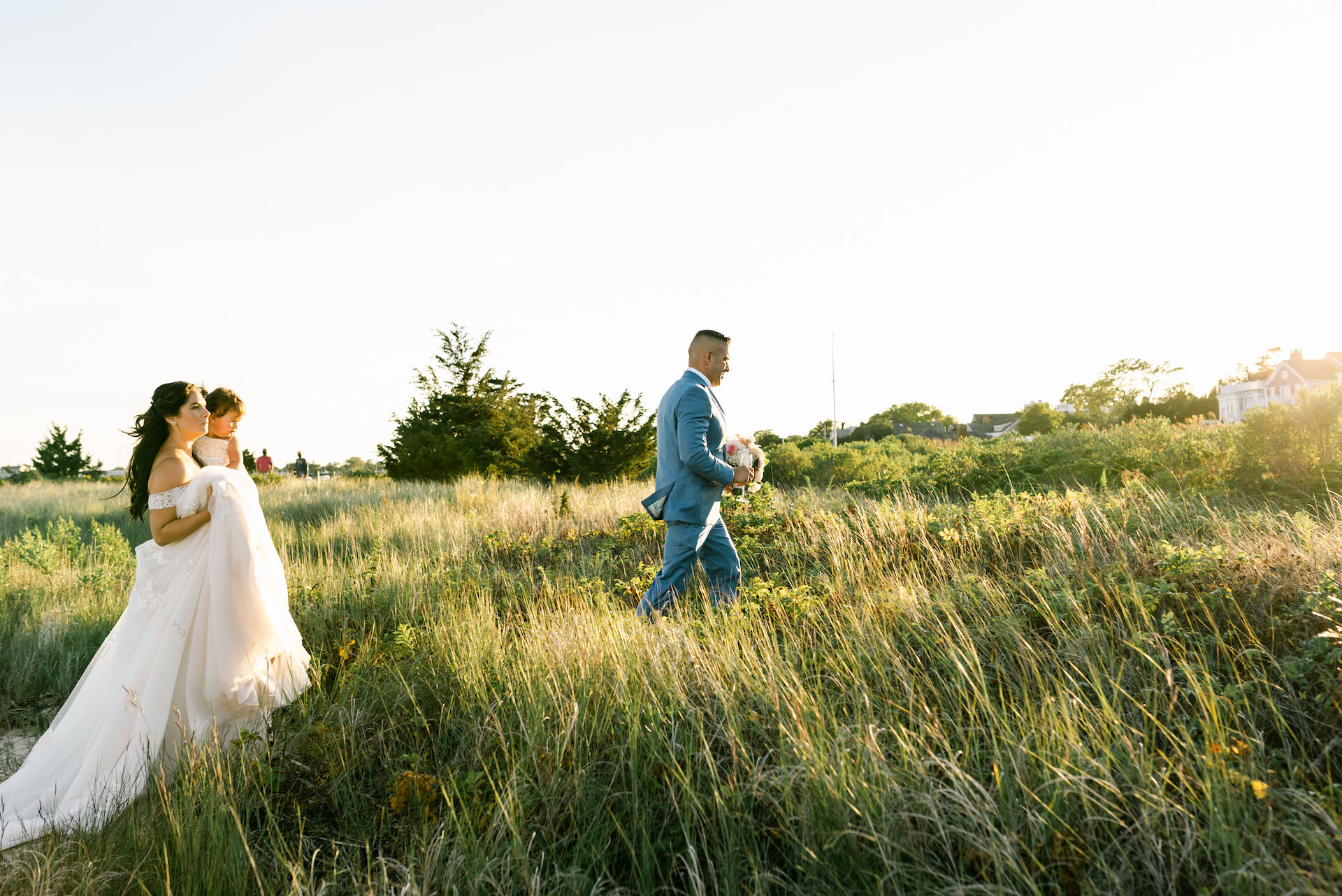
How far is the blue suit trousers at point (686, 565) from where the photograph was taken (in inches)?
192

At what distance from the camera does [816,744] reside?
262cm

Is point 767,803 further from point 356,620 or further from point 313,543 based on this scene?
point 313,543

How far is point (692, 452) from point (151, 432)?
10.5 feet

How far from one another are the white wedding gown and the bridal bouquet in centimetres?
302

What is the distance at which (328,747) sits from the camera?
3.41 meters

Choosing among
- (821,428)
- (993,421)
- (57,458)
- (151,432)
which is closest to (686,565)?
(151,432)

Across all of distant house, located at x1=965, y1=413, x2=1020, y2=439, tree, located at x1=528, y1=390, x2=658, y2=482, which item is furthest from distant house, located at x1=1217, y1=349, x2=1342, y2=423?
tree, located at x1=528, y1=390, x2=658, y2=482

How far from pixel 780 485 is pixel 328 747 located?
15.0m

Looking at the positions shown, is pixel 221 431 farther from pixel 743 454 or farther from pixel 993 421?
pixel 993 421

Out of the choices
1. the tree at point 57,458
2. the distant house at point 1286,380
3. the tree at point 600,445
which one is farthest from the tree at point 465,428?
the distant house at point 1286,380

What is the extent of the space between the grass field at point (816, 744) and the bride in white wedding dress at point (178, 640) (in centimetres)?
30

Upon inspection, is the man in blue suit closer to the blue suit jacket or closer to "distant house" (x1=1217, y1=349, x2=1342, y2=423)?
the blue suit jacket

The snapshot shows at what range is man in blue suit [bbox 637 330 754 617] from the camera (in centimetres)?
484

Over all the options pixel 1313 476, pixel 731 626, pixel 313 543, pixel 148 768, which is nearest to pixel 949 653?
pixel 731 626
